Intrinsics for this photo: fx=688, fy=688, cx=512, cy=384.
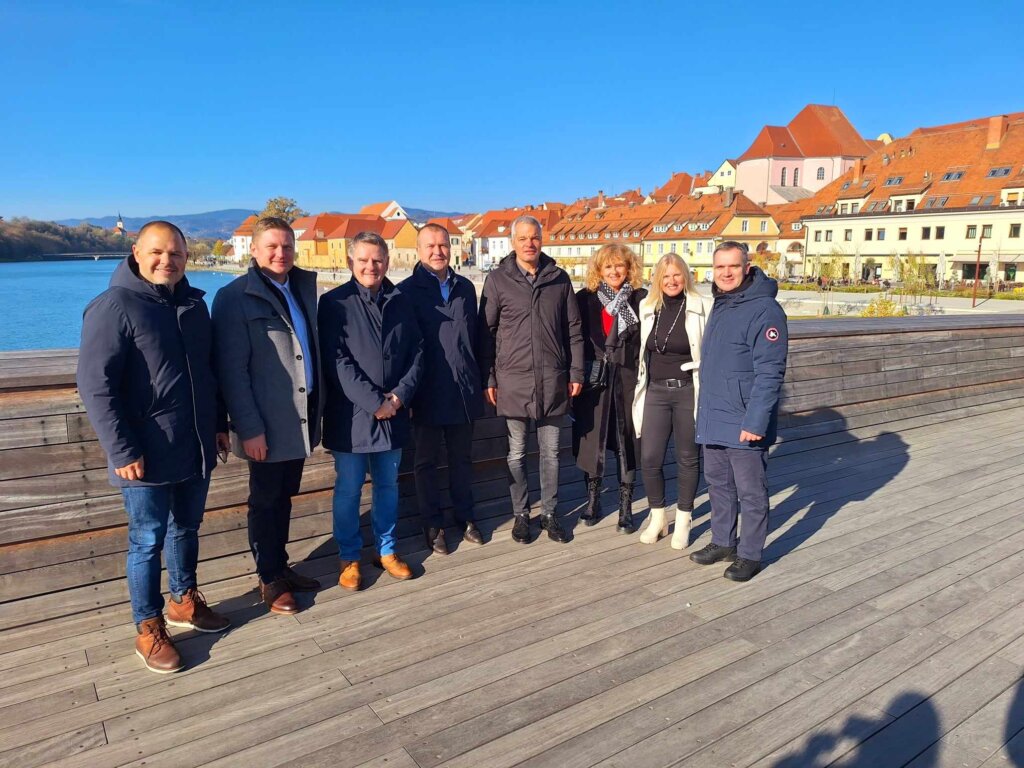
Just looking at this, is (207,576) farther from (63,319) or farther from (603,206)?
(603,206)

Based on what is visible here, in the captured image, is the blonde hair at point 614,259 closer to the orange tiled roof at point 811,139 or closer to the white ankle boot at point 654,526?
the white ankle boot at point 654,526

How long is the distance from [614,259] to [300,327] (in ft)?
5.95

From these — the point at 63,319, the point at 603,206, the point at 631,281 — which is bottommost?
the point at 63,319

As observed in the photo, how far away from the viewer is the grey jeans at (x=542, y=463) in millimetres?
3920

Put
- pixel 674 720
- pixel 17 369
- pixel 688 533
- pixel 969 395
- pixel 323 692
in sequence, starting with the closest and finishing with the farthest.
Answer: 1. pixel 674 720
2. pixel 323 692
3. pixel 17 369
4. pixel 688 533
5. pixel 969 395

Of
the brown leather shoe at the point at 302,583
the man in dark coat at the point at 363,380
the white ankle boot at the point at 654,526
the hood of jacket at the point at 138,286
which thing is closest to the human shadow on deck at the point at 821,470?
the white ankle boot at the point at 654,526

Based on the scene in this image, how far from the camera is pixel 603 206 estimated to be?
81.6 m

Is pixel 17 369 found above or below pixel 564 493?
above

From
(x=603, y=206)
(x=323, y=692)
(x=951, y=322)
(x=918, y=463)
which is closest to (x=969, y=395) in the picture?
(x=951, y=322)

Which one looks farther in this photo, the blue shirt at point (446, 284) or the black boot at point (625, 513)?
the black boot at point (625, 513)

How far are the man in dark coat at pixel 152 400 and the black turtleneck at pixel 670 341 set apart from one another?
2276 mm

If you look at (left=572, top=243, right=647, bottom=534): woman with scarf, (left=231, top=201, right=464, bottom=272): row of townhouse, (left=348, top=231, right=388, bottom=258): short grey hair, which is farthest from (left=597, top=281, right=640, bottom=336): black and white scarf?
(left=231, top=201, right=464, bottom=272): row of townhouse

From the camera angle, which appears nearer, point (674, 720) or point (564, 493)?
point (674, 720)

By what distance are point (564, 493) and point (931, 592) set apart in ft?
7.08
